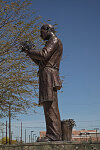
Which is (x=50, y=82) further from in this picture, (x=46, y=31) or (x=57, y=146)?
(x=57, y=146)

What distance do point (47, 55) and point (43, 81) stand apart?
0.66m

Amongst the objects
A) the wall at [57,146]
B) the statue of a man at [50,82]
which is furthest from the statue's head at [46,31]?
the wall at [57,146]

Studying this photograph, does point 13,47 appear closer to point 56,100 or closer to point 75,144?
point 56,100

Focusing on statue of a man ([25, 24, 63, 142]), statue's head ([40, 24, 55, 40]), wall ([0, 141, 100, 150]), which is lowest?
wall ([0, 141, 100, 150])

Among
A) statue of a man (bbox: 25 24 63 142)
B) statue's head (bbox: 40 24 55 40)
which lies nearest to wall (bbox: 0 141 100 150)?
statue of a man (bbox: 25 24 63 142)

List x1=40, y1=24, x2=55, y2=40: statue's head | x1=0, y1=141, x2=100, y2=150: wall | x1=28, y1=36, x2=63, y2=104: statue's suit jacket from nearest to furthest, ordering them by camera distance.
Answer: x1=0, y1=141, x2=100, y2=150: wall < x1=28, y1=36, x2=63, y2=104: statue's suit jacket < x1=40, y1=24, x2=55, y2=40: statue's head

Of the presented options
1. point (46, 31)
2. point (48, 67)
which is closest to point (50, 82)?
point (48, 67)

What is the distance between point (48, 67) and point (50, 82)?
40cm

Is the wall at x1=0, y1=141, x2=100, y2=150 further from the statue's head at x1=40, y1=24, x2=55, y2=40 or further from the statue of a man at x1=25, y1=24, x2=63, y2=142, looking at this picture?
the statue's head at x1=40, y1=24, x2=55, y2=40

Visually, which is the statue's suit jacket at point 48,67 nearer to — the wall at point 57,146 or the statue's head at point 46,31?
the statue's head at point 46,31

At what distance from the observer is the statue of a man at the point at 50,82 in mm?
5359

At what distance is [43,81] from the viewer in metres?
5.73

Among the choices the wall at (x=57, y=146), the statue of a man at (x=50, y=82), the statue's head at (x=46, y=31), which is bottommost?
the wall at (x=57, y=146)

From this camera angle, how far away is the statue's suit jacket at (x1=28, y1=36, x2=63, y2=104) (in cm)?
560
